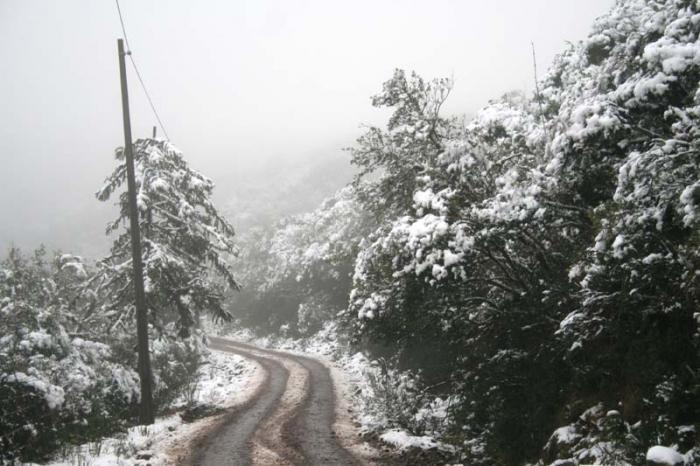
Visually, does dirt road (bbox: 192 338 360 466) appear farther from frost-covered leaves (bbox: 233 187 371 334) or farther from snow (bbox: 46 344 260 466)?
frost-covered leaves (bbox: 233 187 371 334)

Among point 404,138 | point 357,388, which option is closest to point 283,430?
point 357,388

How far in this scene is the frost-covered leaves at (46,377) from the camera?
8.59 m

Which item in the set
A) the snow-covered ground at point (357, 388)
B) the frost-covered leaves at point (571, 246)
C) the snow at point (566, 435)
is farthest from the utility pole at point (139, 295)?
the snow at point (566, 435)

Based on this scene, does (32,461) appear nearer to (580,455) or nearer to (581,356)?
(580,455)

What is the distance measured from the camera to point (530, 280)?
8188mm

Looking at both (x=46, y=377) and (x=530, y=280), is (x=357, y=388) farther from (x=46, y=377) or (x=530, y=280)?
(x=46, y=377)

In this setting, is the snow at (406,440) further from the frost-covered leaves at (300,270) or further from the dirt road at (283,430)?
the frost-covered leaves at (300,270)

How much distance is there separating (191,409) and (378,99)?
34.0 feet

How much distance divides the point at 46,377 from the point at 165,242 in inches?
315

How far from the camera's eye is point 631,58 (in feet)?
20.3

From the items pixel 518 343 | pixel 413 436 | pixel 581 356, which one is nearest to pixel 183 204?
pixel 413 436

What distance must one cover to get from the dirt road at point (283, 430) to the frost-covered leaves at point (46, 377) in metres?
3.06

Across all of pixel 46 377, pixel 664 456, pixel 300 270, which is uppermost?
pixel 300 270

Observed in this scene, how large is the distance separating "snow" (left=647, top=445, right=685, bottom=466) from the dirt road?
17.3 feet
